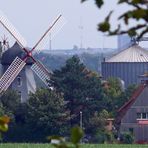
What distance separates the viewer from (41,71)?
232 feet

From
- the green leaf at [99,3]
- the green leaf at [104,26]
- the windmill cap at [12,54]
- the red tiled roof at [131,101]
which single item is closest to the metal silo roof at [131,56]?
the windmill cap at [12,54]

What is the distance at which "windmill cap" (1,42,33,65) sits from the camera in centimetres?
7050

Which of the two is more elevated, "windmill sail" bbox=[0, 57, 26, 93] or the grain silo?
the grain silo

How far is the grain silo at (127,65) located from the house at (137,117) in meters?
28.0

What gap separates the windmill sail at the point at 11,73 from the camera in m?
68.1

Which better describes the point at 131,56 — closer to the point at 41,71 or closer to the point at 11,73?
the point at 41,71

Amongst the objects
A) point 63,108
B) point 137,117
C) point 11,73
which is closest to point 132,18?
point 63,108

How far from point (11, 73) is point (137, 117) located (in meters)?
9.60

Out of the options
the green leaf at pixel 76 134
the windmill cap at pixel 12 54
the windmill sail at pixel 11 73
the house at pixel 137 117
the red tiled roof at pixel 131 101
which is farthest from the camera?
the windmill cap at pixel 12 54

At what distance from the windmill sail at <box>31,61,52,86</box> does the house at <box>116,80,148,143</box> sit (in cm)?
640

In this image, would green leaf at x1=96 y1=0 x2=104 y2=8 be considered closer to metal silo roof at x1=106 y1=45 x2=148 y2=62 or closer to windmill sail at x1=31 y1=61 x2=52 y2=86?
windmill sail at x1=31 y1=61 x2=52 y2=86

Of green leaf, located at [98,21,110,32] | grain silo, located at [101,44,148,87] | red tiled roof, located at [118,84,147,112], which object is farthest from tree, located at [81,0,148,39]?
grain silo, located at [101,44,148,87]

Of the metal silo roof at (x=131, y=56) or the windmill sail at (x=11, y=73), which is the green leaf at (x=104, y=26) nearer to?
the windmill sail at (x=11, y=73)

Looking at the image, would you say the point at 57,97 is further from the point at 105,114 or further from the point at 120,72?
the point at 120,72
